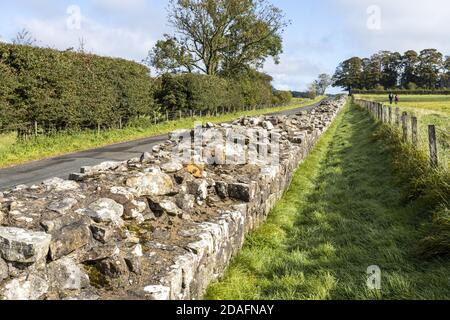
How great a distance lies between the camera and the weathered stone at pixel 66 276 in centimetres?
286

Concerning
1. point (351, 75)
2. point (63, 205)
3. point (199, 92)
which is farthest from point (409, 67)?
point (63, 205)

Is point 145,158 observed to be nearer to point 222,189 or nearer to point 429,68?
→ point 222,189

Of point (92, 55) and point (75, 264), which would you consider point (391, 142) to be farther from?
point (92, 55)

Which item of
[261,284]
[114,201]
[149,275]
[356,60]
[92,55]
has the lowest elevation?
[261,284]

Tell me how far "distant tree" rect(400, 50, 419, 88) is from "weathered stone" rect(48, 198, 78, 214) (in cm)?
12994

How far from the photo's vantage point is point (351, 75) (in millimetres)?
133250

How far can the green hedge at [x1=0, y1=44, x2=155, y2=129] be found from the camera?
13.5 m

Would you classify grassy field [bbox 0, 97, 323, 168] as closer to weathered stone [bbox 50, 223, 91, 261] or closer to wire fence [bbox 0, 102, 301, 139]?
wire fence [bbox 0, 102, 301, 139]

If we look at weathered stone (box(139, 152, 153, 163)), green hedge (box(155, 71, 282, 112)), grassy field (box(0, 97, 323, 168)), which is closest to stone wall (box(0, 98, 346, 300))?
weathered stone (box(139, 152, 153, 163))

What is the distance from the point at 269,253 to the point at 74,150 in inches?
465

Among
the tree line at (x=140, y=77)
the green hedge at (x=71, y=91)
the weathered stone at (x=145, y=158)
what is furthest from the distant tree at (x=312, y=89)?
the weathered stone at (x=145, y=158)

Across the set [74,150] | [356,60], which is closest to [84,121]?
[74,150]

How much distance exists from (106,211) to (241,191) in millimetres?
2266

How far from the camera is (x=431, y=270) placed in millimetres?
4227
